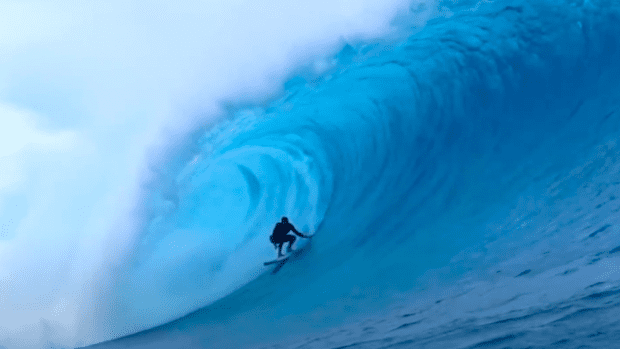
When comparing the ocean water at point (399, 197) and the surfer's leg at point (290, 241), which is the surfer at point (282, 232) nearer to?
the surfer's leg at point (290, 241)

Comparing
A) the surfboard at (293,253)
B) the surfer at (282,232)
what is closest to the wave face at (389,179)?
the surfboard at (293,253)

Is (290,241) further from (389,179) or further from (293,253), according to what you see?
(389,179)

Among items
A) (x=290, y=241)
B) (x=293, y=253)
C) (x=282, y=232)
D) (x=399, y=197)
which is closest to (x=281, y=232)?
(x=282, y=232)

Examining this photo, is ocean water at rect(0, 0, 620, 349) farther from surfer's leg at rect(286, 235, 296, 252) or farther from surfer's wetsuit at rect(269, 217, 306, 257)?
surfer's wetsuit at rect(269, 217, 306, 257)

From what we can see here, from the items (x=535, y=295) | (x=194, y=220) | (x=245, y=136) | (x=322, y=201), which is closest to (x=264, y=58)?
(x=245, y=136)

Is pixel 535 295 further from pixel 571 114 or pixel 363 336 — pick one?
pixel 571 114
